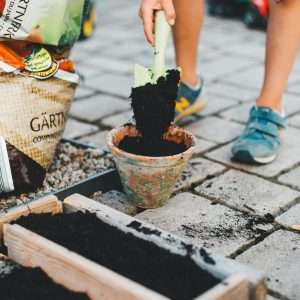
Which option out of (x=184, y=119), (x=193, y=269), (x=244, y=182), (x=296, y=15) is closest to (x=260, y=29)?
(x=184, y=119)

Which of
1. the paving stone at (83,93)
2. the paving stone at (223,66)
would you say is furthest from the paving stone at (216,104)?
the paving stone at (83,93)

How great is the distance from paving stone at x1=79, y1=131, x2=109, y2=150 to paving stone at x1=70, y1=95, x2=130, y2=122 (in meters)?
0.22

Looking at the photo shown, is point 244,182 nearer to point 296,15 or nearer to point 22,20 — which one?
point 296,15

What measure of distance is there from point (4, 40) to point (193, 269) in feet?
Result: 3.56

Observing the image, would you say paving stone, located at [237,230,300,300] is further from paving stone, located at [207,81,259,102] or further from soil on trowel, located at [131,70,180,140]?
paving stone, located at [207,81,259,102]

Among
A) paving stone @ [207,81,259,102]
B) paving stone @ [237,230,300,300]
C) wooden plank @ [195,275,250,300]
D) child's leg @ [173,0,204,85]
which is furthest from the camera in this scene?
paving stone @ [207,81,259,102]

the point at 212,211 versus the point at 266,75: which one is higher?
the point at 266,75

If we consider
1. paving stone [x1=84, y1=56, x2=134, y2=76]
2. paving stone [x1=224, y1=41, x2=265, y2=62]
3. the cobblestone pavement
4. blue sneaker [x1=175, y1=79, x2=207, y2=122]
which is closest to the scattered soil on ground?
the cobblestone pavement

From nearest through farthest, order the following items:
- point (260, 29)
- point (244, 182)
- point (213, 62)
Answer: point (244, 182)
point (213, 62)
point (260, 29)

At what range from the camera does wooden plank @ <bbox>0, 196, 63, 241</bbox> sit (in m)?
1.77

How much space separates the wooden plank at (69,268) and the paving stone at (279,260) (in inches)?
19.2

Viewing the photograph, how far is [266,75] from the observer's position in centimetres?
253

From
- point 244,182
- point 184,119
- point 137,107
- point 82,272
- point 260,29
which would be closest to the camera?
point 82,272

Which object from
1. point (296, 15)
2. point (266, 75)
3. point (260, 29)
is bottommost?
point (260, 29)
